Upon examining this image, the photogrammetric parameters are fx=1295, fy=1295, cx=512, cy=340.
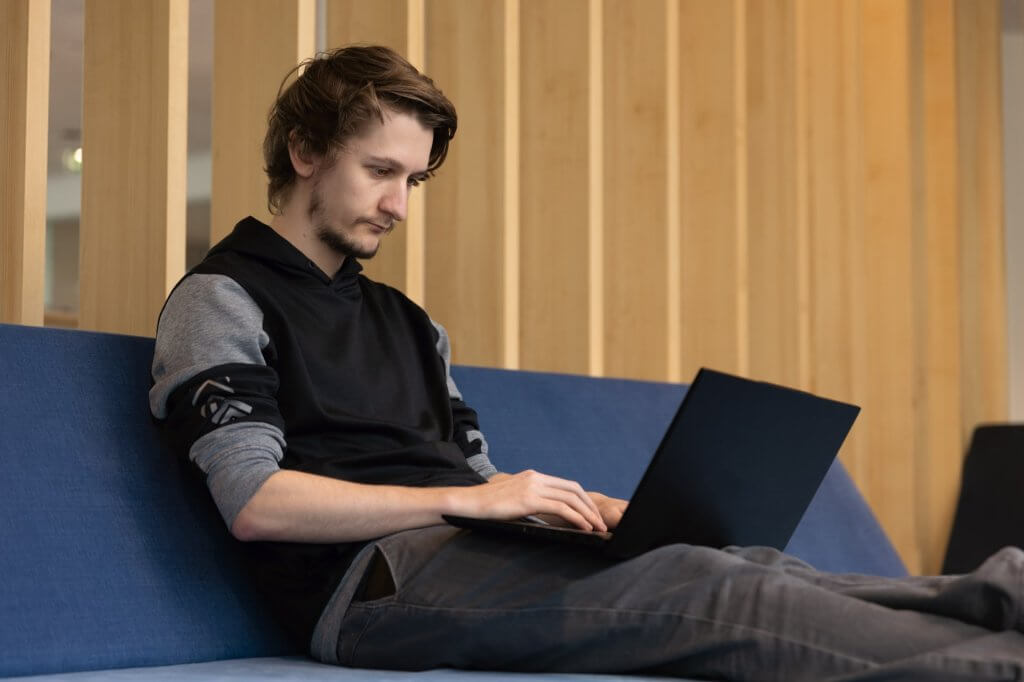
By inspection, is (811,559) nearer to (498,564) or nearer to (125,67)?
(498,564)

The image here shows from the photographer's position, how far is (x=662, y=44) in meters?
2.89

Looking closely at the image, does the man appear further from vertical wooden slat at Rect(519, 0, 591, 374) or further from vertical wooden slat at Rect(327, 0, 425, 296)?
vertical wooden slat at Rect(519, 0, 591, 374)

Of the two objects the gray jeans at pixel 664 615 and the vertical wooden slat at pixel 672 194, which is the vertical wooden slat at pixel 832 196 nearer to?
the vertical wooden slat at pixel 672 194

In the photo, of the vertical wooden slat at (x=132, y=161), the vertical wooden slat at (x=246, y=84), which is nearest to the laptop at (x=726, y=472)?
the vertical wooden slat at (x=132, y=161)

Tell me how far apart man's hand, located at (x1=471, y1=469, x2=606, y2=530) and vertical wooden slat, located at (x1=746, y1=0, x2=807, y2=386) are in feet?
6.22

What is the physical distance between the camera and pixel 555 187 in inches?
104

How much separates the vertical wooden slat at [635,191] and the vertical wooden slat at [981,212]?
1.44 metres

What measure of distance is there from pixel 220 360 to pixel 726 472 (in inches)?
21.7

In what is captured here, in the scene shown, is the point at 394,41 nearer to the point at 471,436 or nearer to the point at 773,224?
the point at 471,436

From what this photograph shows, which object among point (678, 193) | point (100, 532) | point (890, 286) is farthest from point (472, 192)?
point (890, 286)

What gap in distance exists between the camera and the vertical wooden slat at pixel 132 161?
1854 mm

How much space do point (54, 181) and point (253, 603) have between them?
21.6ft

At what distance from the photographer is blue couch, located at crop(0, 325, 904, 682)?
131cm

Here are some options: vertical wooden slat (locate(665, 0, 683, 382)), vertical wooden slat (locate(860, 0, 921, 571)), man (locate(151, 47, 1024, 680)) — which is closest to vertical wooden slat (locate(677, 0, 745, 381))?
vertical wooden slat (locate(665, 0, 683, 382))
